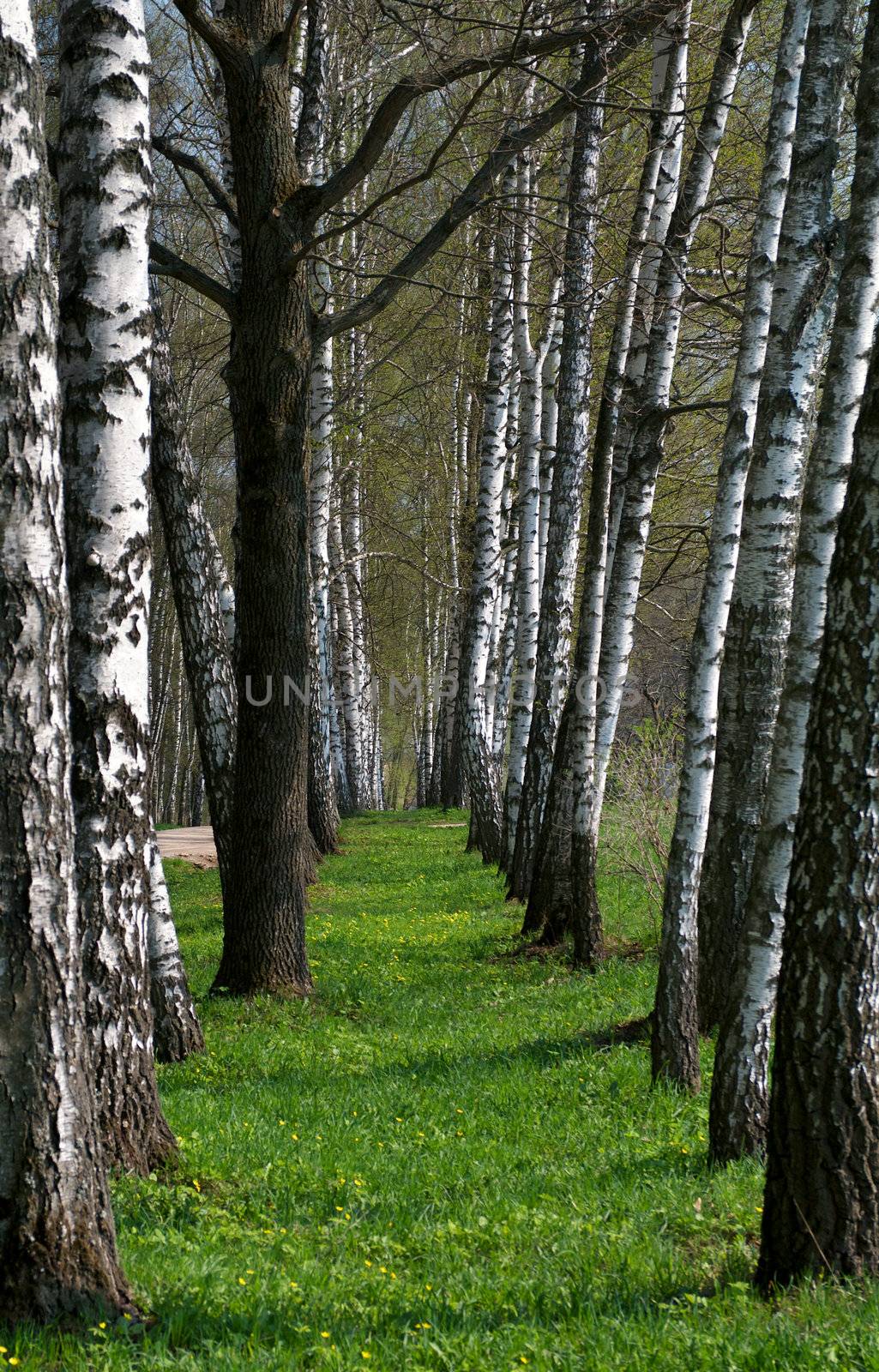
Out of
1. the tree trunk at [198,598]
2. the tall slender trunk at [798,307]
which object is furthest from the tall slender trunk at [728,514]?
the tree trunk at [198,598]

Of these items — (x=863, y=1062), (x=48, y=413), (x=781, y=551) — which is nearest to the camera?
(x=48, y=413)

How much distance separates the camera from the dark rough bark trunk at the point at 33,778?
3088mm

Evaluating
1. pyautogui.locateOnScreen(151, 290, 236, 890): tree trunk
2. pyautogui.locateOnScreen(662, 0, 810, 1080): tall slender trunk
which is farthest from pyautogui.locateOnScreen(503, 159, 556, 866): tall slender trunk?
pyautogui.locateOnScreen(662, 0, 810, 1080): tall slender trunk

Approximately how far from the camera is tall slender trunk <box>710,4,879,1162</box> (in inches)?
168

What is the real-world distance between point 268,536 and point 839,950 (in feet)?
19.0

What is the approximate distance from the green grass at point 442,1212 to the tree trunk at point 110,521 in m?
0.72

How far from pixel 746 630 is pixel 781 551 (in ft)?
2.88

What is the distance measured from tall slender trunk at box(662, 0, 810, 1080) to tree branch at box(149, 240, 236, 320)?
3656 mm

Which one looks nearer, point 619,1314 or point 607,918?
point 619,1314

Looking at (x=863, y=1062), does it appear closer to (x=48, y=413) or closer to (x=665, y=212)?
(x=48, y=413)

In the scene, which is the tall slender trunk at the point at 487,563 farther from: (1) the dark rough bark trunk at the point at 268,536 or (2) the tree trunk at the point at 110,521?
(2) the tree trunk at the point at 110,521

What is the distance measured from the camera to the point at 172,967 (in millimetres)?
6832

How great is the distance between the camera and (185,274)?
7875 mm

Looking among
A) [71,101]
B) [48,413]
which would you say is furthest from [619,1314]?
[71,101]
